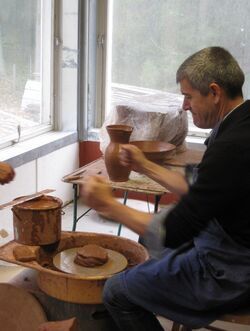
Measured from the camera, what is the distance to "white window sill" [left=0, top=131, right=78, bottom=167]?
3.11 metres

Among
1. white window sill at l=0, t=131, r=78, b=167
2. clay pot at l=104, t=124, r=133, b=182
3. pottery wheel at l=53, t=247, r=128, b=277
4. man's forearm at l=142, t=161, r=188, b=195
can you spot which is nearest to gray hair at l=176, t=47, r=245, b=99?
man's forearm at l=142, t=161, r=188, b=195

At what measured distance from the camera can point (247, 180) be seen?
4.75ft

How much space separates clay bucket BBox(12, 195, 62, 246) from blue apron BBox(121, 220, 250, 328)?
0.53 m

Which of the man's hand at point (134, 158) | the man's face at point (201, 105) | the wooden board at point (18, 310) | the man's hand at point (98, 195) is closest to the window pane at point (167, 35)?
the man's hand at point (134, 158)

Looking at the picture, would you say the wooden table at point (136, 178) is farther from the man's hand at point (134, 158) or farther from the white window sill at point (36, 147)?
the white window sill at point (36, 147)

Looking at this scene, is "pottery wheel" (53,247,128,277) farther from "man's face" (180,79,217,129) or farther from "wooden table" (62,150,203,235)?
"man's face" (180,79,217,129)

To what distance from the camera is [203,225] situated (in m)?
1.46

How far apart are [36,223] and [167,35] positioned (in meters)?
2.23

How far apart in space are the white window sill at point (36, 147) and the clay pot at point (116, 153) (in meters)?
0.90

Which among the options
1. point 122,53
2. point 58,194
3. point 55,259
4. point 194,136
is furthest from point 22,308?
point 122,53

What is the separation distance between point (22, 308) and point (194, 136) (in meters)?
2.25

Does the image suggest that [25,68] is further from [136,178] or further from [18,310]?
[18,310]

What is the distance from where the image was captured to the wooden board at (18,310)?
2004 mm

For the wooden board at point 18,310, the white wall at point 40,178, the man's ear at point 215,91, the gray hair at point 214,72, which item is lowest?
the wooden board at point 18,310
